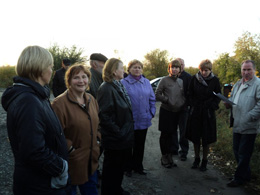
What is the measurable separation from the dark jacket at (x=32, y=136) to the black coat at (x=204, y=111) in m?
3.62

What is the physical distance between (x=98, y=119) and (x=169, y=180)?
2397 millimetres

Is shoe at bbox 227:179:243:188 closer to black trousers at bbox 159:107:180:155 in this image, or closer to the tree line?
black trousers at bbox 159:107:180:155

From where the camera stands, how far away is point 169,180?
4414 millimetres

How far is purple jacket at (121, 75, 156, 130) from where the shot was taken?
169 inches

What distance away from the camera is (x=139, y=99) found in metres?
4.30

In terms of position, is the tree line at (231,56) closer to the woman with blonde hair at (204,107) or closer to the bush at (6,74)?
the bush at (6,74)

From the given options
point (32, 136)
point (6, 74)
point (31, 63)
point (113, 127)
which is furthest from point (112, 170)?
point (6, 74)

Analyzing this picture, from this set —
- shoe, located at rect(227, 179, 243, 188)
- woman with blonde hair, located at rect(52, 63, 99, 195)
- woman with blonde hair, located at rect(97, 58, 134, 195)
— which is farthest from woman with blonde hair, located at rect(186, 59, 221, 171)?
woman with blonde hair, located at rect(52, 63, 99, 195)

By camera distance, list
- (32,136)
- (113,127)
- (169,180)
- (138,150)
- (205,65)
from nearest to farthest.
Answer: (32,136), (113,127), (169,180), (138,150), (205,65)

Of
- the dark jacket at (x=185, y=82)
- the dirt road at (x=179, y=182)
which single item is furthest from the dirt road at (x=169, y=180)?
the dark jacket at (x=185, y=82)

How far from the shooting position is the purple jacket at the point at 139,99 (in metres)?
4.29

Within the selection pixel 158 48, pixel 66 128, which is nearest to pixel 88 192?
pixel 66 128

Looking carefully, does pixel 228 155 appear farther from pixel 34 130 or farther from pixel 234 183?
pixel 34 130

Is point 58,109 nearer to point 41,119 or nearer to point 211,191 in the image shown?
point 41,119
